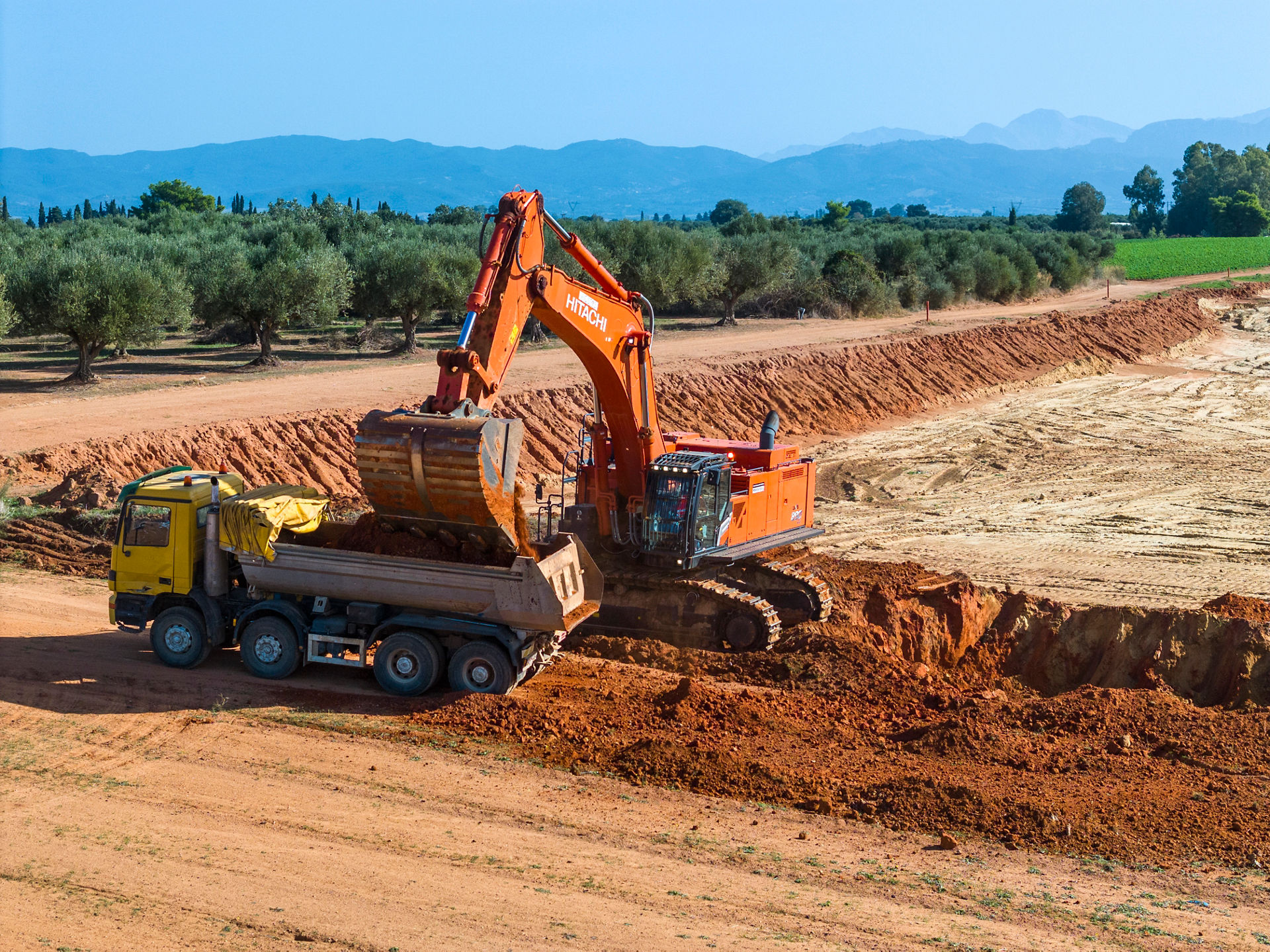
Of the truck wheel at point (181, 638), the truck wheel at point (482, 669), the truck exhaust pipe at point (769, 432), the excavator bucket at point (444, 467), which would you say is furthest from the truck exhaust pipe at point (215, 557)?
the truck exhaust pipe at point (769, 432)

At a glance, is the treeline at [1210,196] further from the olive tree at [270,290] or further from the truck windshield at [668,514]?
the truck windshield at [668,514]

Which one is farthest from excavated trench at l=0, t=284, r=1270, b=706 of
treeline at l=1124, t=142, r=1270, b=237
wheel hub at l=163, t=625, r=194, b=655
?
treeline at l=1124, t=142, r=1270, b=237

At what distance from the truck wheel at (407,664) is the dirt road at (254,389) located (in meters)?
13.6

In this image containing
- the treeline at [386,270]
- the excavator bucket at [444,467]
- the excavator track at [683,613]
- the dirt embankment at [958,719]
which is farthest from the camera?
the treeline at [386,270]

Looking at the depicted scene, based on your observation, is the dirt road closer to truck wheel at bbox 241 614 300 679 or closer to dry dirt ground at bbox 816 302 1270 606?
dry dirt ground at bbox 816 302 1270 606

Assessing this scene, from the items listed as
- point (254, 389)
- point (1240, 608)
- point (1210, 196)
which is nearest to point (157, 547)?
point (1240, 608)

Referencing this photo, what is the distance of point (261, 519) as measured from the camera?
43.5ft

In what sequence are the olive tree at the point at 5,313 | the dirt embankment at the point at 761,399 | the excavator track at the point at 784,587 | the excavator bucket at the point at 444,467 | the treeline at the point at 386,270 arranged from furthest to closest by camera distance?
the treeline at the point at 386,270 → the olive tree at the point at 5,313 → the dirt embankment at the point at 761,399 → the excavator track at the point at 784,587 → the excavator bucket at the point at 444,467

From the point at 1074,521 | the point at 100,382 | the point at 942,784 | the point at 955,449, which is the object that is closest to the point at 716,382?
the point at 955,449

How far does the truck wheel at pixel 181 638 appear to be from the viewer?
13820 mm

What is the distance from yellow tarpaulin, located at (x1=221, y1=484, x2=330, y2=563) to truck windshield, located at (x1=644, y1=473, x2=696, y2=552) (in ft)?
13.7

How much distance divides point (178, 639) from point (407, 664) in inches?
114

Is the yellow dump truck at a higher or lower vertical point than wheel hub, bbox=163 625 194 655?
higher

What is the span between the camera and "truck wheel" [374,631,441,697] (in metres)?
13.1
